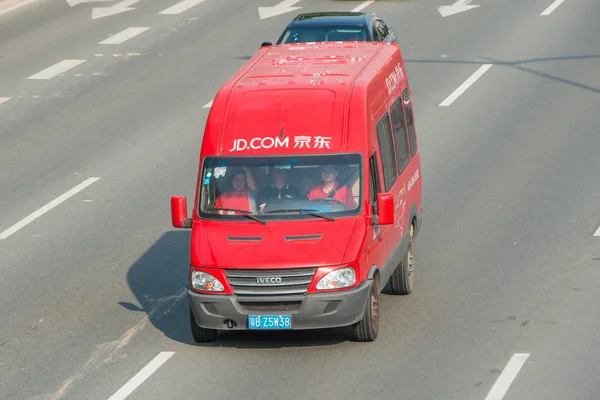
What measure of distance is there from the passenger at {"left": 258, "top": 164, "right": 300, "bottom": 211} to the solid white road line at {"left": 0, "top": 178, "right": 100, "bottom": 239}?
19.1 ft

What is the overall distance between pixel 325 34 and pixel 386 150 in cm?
1122

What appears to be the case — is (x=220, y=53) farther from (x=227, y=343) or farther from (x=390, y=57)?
(x=227, y=343)

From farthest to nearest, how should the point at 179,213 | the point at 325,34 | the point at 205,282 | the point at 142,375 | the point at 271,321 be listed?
the point at 325,34 < the point at 179,213 < the point at 205,282 < the point at 271,321 < the point at 142,375

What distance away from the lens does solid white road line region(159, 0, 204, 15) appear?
35.3 metres

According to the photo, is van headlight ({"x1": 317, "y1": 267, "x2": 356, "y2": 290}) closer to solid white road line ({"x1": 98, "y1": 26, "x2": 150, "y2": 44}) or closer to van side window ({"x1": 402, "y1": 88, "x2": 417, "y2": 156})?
van side window ({"x1": 402, "y1": 88, "x2": 417, "y2": 156})

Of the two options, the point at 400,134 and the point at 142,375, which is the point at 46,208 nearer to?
the point at 400,134

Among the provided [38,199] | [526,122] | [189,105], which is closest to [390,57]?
[38,199]

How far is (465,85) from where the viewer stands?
90.6 ft

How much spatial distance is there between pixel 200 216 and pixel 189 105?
38.8 ft

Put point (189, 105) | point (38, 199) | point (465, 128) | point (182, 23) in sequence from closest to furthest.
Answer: point (38, 199), point (465, 128), point (189, 105), point (182, 23)

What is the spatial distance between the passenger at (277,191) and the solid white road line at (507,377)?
275 centimetres

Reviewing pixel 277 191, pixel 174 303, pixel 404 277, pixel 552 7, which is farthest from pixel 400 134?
pixel 552 7

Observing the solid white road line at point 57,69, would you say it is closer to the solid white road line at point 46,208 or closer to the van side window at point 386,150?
the solid white road line at point 46,208

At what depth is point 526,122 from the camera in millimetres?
24812
